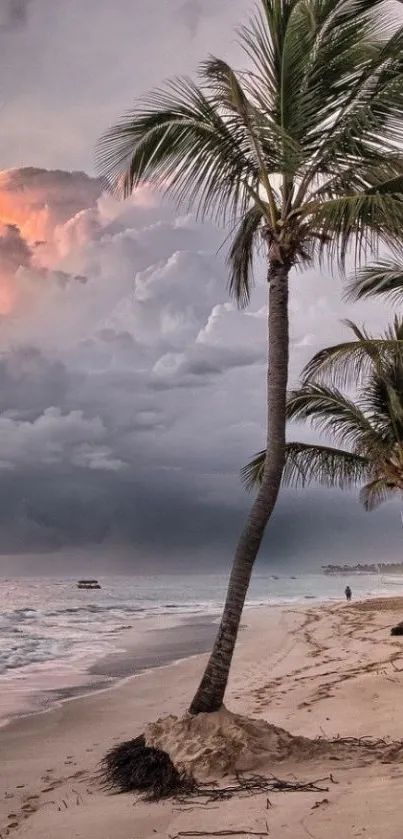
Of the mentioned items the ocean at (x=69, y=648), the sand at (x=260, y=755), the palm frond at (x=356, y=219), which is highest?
the palm frond at (x=356, y=219)

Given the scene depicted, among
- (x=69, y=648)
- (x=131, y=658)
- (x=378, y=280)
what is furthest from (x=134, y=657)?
(x=378, y=280)

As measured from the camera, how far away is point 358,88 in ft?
22.4

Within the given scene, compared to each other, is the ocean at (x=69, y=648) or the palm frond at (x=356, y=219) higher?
the palm frond at (x=356, y=219)

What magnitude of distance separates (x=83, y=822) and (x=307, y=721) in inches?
144

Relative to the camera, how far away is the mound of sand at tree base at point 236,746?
5.45 m

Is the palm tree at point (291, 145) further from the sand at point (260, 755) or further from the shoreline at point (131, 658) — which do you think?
the shoreline at point (131, 658)

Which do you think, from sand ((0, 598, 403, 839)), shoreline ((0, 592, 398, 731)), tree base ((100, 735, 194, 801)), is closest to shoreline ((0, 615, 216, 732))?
shoreline ((0, 592, 398, 731))

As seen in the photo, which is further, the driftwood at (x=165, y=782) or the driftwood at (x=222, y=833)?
the driftwood at (x=165, y=782)

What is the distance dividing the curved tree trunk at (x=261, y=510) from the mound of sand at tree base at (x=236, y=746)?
0.27 metres

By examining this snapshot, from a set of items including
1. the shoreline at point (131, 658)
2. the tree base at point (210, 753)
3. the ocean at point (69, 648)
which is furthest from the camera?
the ocean at point (69, 648)

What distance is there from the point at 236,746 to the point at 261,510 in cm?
207

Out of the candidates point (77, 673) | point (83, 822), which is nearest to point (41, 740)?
point (83, 822)

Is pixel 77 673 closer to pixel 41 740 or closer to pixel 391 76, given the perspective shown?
pixel 41 740

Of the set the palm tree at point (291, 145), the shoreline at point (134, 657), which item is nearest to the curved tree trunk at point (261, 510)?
the palm tree at point (291, 145)
